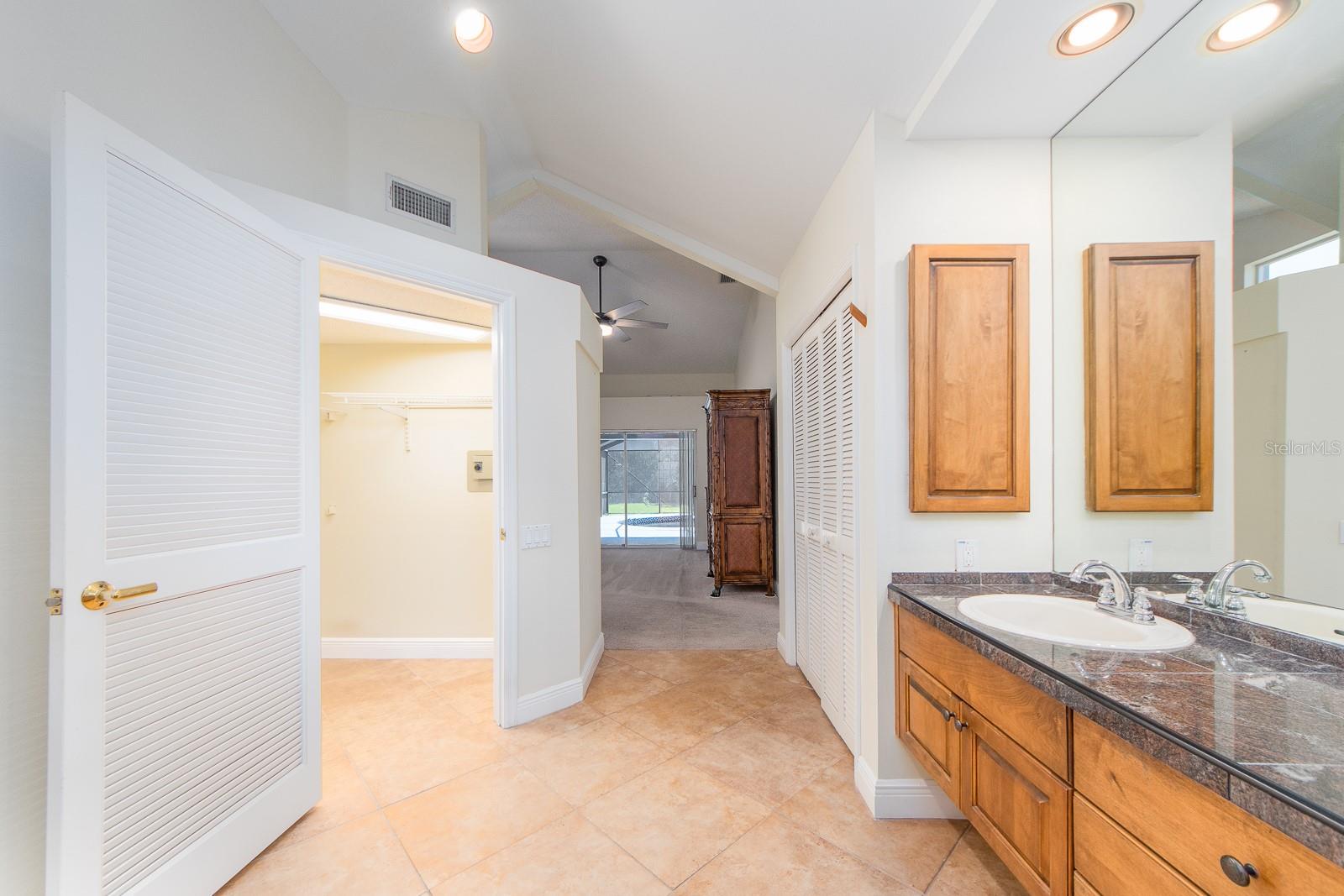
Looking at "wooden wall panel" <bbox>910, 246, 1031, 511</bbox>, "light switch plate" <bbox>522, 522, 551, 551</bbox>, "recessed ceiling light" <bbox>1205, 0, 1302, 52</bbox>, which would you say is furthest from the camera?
"light switch plate" <bbox>522, 522, 551, 551</bbox>

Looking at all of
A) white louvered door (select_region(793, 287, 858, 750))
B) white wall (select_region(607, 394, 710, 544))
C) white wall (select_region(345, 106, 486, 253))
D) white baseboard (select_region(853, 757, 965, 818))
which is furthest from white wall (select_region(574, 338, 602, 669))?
white wall (select_region(607, 394, 710, 544))

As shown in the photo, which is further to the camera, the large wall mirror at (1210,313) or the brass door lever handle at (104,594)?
the brass door lever handle at (104,594)

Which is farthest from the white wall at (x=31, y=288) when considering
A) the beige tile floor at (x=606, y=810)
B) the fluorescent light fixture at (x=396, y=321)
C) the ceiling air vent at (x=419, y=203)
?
the ceiling air vent at (x=419, y=203)

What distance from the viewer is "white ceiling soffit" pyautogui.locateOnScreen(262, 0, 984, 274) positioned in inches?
65.1

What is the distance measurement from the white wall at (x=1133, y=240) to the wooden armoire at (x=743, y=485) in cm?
376

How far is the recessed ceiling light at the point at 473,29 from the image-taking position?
75.4 inches

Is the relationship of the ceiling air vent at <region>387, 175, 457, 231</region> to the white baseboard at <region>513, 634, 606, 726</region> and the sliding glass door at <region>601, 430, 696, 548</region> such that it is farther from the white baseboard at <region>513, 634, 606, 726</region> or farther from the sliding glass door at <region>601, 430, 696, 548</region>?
the sliding glass door at <region>601, 430, 696, 548</region>

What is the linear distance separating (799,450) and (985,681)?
187 cm

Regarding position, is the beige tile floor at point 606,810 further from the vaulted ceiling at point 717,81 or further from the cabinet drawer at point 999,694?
the vaulted ceiling at point 717,81

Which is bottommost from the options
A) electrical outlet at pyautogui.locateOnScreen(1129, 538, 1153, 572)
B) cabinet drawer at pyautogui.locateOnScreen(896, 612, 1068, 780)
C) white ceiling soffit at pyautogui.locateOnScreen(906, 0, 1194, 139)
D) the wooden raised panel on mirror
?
cabinet drawer at pyautogui.locateOnScreen(896, 612, 1068, 780)

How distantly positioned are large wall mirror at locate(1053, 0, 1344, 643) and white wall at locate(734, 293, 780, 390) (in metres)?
3.26

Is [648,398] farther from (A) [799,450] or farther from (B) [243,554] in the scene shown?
(B) [243,554]

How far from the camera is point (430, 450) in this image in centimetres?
347

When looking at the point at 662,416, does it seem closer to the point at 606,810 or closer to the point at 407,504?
the point at 407,504
